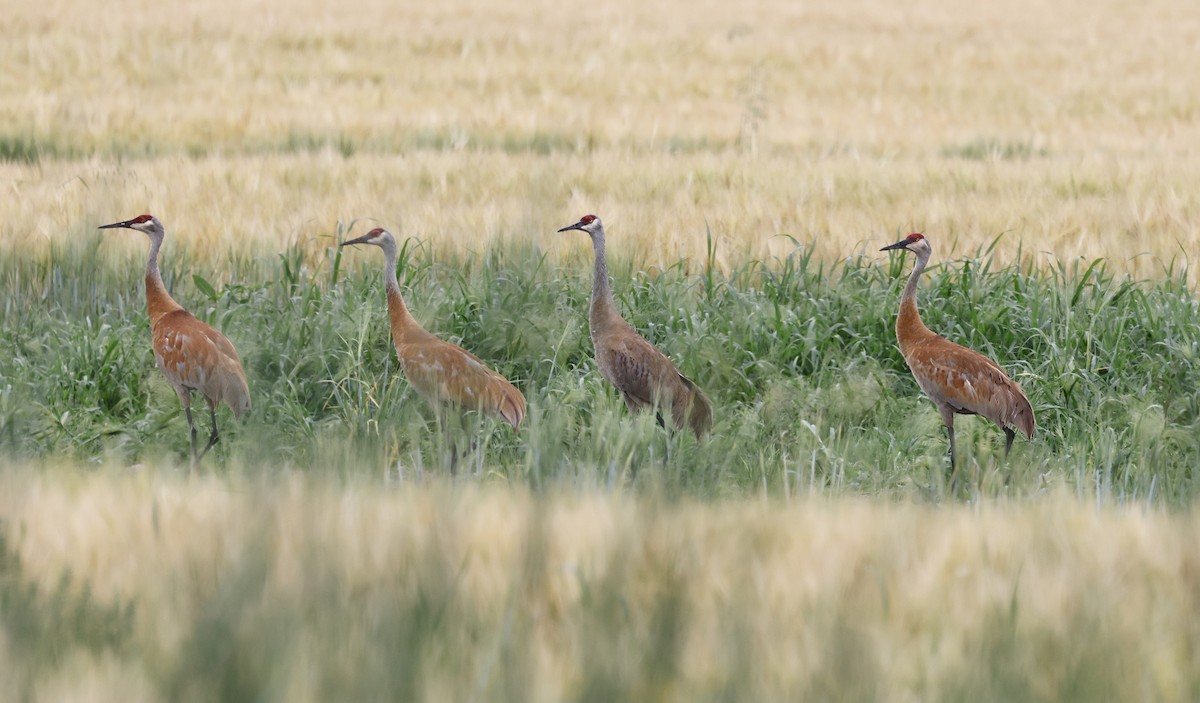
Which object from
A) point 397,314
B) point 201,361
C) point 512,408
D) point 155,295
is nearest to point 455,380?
point 512,408

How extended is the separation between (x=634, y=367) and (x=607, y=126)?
824cm

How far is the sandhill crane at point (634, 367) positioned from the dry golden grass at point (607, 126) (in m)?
0.44

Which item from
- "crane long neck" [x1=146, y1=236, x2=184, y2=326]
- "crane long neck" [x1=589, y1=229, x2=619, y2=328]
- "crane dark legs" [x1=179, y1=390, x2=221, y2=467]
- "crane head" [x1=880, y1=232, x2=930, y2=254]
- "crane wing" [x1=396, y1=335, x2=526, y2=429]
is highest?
"crane head" [x1=880, y1=232, x2=930, y2=254]

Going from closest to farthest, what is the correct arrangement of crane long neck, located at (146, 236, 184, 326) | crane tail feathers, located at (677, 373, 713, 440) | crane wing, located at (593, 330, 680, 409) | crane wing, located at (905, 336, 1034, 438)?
1. crane wing, located at (905, 336, 1034, 438)
2. crane wing, located at (593, 330, 680, 409)
3. crane tail feathers, located at (677, 373, 713, 440)
4. crane long neck, located at (146, 236, 184, 326)

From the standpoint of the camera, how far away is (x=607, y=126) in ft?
39.2

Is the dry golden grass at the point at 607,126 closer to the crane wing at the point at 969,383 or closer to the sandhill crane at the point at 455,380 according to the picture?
the sandhill crane at the point at 455,380

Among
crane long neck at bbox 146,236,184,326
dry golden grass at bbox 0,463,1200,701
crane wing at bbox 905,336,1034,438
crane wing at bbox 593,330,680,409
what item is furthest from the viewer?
crane long neck at bbox 146,236,184,326

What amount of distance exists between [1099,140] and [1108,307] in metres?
7.50

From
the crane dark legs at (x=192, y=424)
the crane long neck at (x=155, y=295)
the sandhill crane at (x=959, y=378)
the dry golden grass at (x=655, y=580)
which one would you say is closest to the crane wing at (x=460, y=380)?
the crane dark legs at (x=192, y=424)

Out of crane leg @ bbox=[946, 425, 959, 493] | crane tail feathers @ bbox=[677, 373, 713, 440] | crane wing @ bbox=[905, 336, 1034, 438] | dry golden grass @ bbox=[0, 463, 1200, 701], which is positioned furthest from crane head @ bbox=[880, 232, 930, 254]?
dry golden grass @ bbox=[0, 463, 1200, 701]

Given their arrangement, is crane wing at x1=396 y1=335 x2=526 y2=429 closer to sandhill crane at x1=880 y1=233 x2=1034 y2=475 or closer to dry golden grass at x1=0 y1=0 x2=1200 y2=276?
dry golden grass at x1=0 y1=0 x2=1200 y2=276

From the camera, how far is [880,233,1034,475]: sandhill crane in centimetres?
383

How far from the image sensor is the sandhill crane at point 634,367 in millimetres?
3955

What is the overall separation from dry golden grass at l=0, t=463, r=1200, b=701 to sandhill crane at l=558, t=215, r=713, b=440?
1508 millimetres
